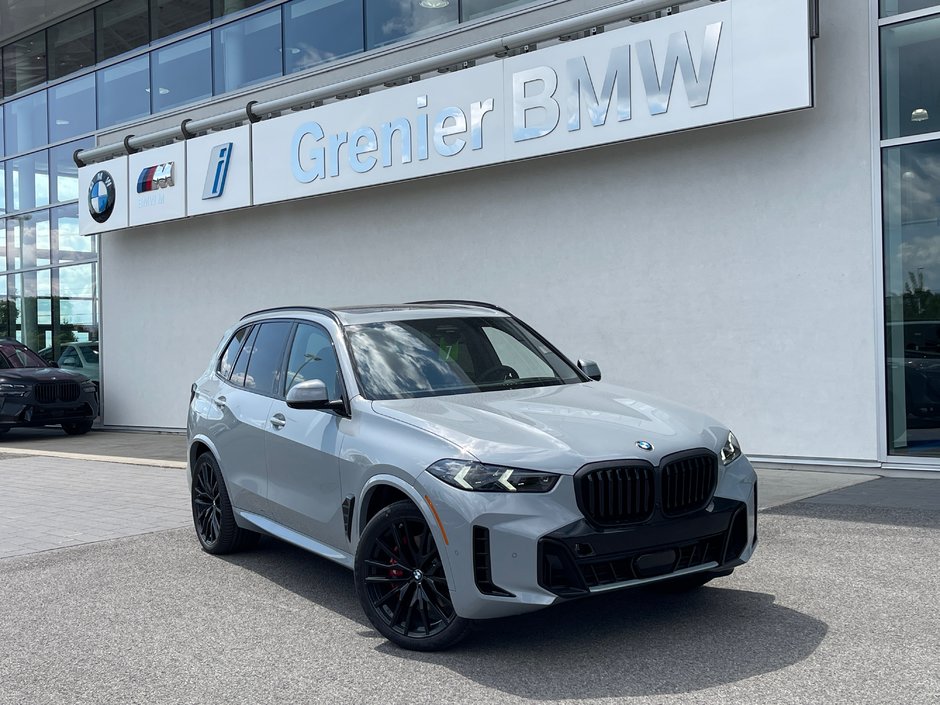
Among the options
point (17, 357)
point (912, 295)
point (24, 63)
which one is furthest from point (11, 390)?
point (912, 295)

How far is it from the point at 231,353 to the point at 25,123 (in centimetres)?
1762

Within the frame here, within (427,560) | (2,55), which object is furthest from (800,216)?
(2,55)

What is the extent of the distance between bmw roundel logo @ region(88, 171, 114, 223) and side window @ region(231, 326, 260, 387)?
41.9 feet

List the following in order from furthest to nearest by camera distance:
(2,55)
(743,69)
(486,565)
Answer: (2,55)
(743,69)
(486,565)

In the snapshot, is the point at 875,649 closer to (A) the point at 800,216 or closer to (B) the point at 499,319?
(B) the point at 499,319

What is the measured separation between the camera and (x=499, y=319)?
6.57 m

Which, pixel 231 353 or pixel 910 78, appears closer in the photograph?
pixel 231 353

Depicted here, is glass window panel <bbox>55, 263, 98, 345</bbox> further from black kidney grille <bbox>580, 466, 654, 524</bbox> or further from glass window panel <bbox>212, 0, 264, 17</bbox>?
black kidney grille <bbox>580, 466, 654, 524</bbox>

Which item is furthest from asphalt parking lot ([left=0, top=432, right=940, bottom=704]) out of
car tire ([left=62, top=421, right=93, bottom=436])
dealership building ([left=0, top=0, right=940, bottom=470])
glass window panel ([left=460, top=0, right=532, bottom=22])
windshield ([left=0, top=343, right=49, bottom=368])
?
windshield ([left=0, top=343, right=49, bottom=368])

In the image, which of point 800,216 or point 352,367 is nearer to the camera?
point 352,367

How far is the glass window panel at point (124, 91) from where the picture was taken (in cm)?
1931

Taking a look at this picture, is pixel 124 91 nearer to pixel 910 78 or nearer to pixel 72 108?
pixel 72 108

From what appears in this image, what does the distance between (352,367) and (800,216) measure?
658 cm

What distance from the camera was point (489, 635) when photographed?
491 centimetres
